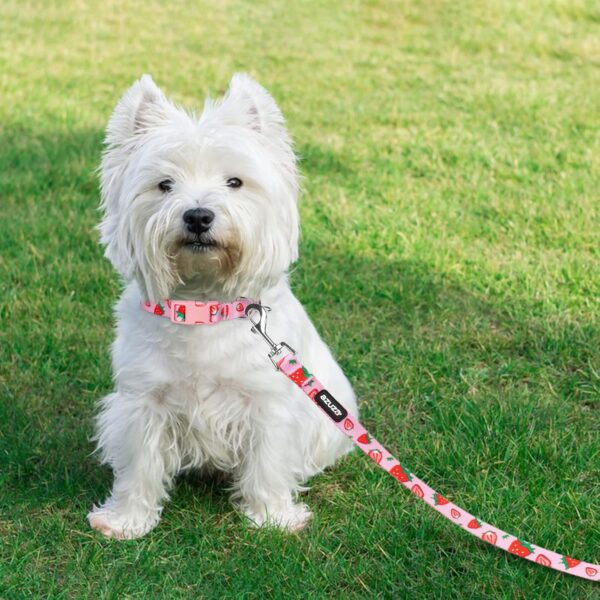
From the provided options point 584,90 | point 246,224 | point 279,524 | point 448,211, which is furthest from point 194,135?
point 584,90

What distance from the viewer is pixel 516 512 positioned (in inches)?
135

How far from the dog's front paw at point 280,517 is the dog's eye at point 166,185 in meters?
1.15

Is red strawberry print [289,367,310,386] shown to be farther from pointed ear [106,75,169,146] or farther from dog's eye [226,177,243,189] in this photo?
pointed ear [106,75,169,146]

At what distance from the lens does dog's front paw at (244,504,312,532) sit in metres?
3.38

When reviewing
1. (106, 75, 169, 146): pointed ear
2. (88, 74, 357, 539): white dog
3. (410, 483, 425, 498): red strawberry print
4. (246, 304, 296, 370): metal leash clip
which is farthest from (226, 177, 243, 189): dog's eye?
(410, 483, 425, 498): red strawberry print

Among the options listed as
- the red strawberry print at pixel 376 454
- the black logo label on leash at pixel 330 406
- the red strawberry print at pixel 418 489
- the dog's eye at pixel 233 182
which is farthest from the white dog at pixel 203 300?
the red strawberry print at pixel 418 489

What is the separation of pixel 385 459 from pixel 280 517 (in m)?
0.48

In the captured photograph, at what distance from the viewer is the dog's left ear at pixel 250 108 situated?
121 inches

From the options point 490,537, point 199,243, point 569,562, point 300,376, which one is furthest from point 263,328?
point 569,562

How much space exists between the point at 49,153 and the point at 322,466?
4087 mm

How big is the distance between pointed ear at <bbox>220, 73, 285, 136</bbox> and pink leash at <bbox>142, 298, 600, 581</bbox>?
1.83 feet

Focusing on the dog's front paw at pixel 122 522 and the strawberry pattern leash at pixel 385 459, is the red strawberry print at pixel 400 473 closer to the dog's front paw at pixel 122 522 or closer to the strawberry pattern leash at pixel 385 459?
the strawberry pattern leash at pixel 385 459

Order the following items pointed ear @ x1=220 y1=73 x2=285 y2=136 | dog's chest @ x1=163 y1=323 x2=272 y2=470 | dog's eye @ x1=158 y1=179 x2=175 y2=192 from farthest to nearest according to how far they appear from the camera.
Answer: dog's chest @ x1=163 y1=323 x2=272 y2=470 < pointed ear @ x1=220 y1=73 x2=285 y2=136 < dog's eye @ x1=158 y1=179 x2=175 y2=192

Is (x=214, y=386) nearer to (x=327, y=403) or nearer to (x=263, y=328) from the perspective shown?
(x=263, y=328)
